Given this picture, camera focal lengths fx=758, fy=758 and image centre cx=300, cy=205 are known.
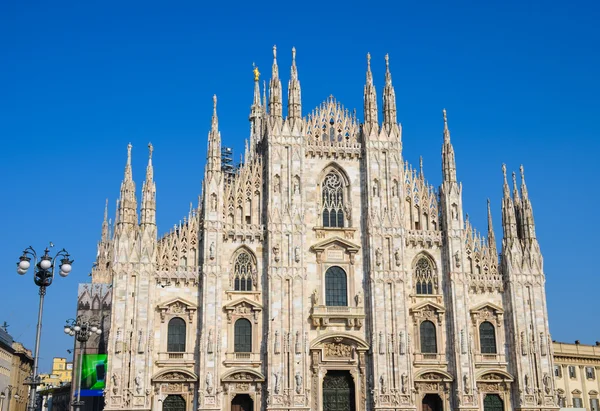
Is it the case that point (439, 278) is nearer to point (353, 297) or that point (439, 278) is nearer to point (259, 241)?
point (353, 297)

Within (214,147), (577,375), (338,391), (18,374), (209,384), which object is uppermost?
(214,147)

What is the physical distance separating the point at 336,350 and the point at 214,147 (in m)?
14.3

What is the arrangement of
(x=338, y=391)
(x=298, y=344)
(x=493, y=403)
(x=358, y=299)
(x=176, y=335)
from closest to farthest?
(x=176, y=335) < (x=298, y=344) < (x=338, y=391) < (x=358, y=299) < (x=493, y=403)

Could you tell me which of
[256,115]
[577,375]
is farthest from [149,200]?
[577,375]

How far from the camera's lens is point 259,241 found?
150 feet

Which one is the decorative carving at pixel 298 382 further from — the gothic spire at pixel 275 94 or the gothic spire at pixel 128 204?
the gothic spire at pixel 275 94

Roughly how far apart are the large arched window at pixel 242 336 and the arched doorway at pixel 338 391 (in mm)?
5060

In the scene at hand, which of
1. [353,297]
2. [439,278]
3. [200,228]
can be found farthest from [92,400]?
[439,278]

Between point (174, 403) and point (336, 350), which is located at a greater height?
point (336, 350)

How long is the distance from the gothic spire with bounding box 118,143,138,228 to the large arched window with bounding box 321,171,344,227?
11.7 metres

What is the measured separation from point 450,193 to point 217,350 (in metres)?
17.7

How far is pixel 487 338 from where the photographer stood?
154 ft

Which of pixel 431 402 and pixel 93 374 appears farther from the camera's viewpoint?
pixel 93 374

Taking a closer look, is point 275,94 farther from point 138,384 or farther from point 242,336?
point 138,384
